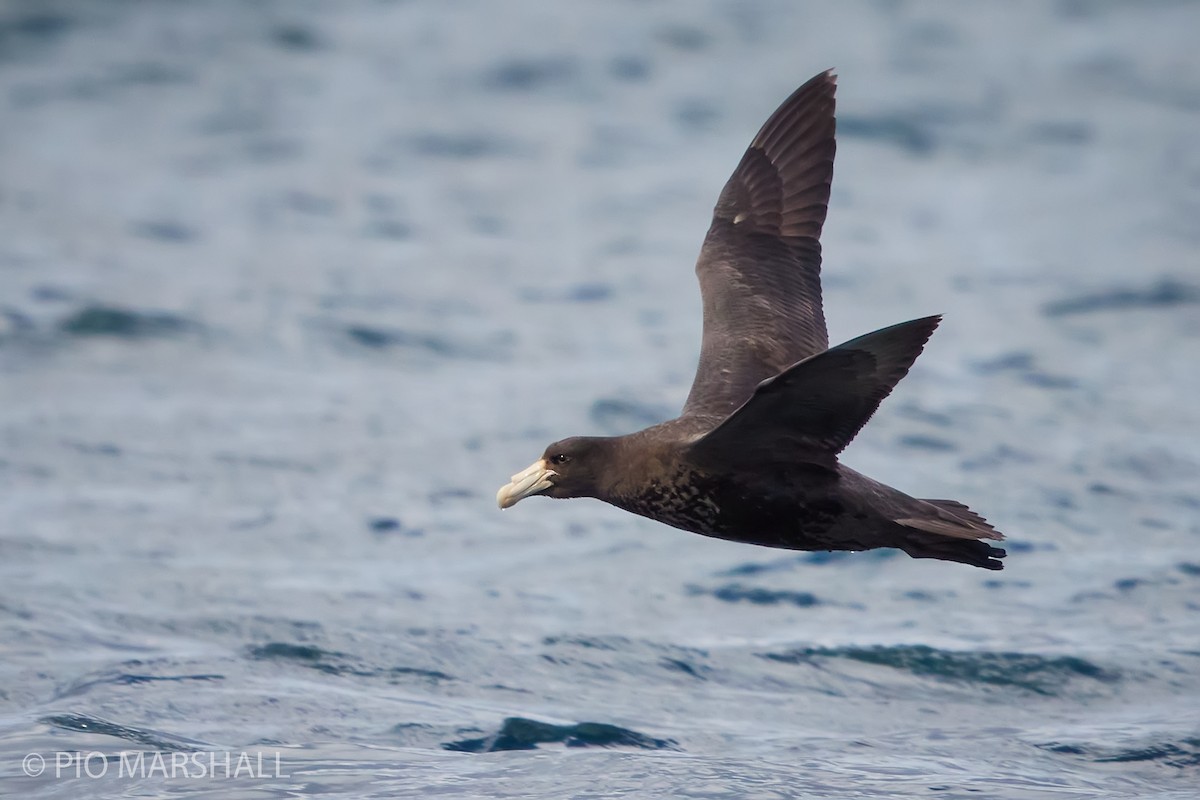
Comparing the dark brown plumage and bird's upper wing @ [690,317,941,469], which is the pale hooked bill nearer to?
the dark brown plumage

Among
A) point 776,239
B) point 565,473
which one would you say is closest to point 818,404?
point 565,473

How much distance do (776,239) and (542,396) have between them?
604cm

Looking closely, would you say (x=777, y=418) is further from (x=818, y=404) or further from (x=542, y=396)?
(x=542, y=396)

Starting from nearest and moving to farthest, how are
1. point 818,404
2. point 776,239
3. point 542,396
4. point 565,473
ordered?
point 818,404
point 565,473
point 776,239
point 542,396

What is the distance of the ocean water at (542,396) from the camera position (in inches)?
389

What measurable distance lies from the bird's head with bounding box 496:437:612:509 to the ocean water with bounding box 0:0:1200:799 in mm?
1474

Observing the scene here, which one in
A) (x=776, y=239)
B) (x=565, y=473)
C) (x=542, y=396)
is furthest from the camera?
(x=542, y=396)

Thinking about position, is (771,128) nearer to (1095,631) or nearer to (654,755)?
(654,755)

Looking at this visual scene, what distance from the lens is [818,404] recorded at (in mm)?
7539

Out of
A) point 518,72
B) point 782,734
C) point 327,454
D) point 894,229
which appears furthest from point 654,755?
point 518,72

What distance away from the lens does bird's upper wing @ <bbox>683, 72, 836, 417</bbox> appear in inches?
364

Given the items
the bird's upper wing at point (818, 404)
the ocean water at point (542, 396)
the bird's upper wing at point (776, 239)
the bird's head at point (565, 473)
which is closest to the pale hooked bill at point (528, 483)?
the bird's head at point (565, 473)

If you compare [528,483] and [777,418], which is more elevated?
[777,418]

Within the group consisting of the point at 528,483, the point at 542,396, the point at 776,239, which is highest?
the point at 776,239
